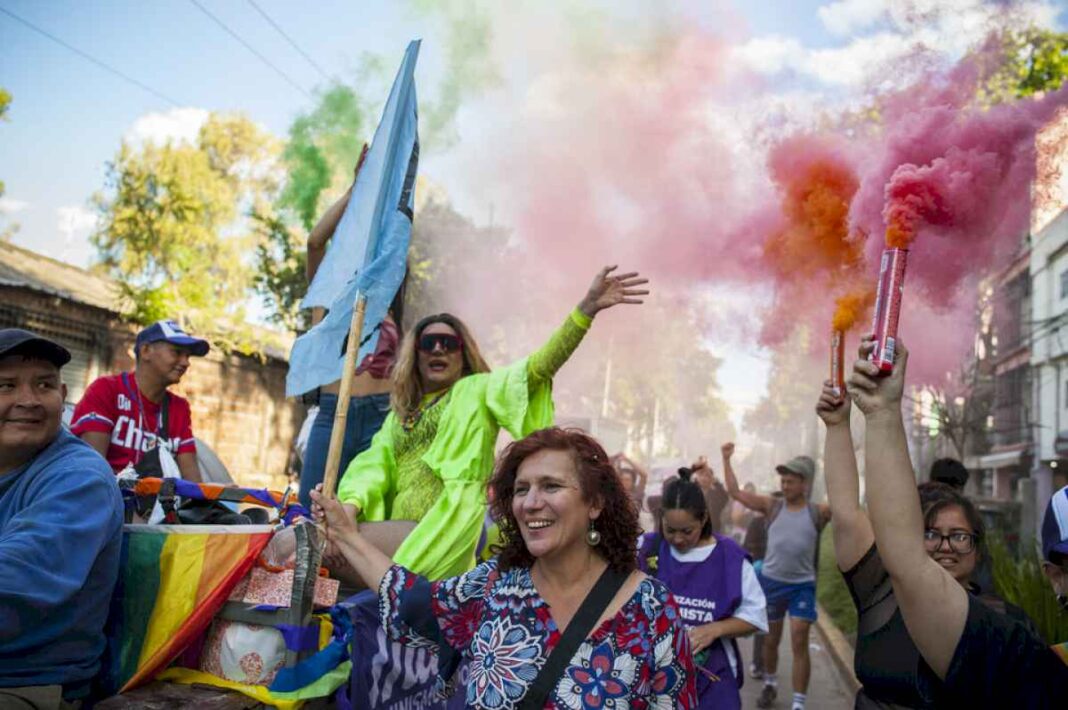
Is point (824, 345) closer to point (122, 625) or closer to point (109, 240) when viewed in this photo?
point (122, 625)

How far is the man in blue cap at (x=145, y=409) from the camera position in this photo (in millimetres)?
4434

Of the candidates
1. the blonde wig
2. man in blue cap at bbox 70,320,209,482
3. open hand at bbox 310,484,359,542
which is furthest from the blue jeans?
open hand at bbox 310,484,359,542

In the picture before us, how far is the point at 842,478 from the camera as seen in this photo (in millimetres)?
2688

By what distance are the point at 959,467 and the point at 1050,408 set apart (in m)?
23.8

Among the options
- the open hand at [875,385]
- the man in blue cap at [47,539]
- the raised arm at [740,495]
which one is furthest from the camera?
the raised arm at [740,495]

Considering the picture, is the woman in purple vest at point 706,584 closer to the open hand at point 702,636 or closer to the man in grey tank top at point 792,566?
the open hand at point 702,636

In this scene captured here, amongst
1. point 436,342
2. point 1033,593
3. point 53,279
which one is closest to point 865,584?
point 436,342

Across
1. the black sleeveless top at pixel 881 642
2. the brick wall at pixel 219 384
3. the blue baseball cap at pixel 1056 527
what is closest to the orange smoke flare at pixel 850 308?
the black sleeveless top at pixel 881 642

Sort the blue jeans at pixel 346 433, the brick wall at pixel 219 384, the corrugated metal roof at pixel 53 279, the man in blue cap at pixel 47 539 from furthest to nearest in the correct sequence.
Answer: the corrugated metal roof at pixel 53 279
the brick wall at pixel 219 384
the blue jeans at pixel 346 433
the man in blue cap at pixel 47 539

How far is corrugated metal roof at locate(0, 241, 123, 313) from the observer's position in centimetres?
1620

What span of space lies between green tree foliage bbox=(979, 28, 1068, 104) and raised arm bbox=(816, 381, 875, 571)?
4.75 m

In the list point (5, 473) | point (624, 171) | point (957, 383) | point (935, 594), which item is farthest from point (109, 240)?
point (935, 594)

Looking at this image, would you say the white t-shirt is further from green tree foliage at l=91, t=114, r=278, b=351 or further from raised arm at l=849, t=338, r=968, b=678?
green tree foliage at l=91, t=114, r=278, b=351

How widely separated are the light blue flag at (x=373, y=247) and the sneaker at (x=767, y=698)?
5730 millimetres
